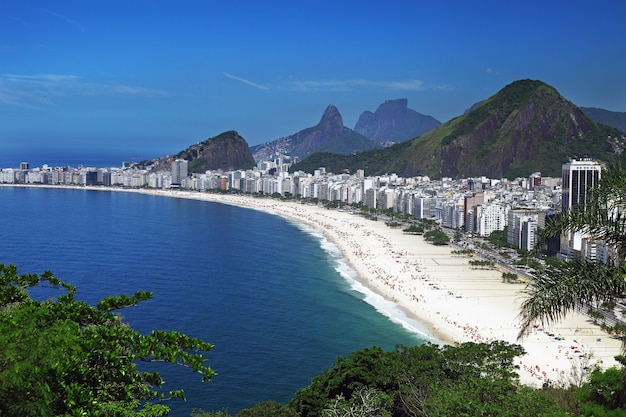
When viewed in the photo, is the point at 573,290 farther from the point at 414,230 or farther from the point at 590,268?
the point at 414,230

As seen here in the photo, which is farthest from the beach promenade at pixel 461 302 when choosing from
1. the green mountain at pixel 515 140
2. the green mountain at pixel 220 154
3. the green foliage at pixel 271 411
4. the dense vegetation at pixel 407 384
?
the green mountain at pixel 220 154

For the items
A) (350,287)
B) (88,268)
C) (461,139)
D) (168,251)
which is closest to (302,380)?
(350,287)

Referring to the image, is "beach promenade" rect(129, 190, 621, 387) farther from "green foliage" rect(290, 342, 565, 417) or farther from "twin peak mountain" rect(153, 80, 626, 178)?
"twin peak mountain" rect(153, 80, 626, 178)

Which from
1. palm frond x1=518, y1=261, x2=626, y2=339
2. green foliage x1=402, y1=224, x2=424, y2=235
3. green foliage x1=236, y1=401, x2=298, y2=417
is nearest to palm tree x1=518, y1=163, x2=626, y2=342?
palm frond x1=518, y1=261, x2=626, y2=339

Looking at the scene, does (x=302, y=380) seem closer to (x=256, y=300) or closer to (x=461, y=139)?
(x=256, y=300)

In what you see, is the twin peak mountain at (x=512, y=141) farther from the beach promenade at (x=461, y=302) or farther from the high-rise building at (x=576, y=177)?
the beach promenade at (x=461, y=302)

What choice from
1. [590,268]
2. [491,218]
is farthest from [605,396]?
[491,218]

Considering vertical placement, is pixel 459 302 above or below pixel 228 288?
above
